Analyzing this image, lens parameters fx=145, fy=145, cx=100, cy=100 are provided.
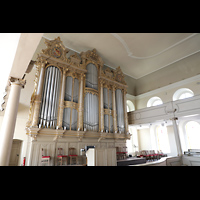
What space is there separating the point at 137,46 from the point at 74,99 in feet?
20.9

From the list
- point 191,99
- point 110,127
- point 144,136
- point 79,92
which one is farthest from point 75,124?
point 144,136

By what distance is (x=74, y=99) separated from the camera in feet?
27.8

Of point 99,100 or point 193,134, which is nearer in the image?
point 99,100

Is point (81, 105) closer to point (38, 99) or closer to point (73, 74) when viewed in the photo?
point (73, 74)

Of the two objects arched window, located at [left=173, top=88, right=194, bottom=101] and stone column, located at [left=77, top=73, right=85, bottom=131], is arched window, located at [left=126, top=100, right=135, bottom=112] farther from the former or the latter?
stone column, located at [left=77, top=73, right=85, bottom=131]

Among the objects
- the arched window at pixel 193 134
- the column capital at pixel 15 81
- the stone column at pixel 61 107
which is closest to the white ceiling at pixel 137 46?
the stone column at pixel 61 107

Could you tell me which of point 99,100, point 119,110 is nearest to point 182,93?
point 119,110

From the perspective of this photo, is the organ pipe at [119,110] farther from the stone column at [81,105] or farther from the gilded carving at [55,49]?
the gilded carving at [55,49]

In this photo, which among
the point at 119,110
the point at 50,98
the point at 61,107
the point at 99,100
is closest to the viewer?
the point at 50,98

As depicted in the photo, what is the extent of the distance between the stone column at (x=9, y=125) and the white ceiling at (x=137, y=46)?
18.4ft

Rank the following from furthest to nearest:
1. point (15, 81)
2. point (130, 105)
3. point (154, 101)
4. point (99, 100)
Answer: point (130, 105) → point (154, 101) → point (99, 100) → point (15, 81)
